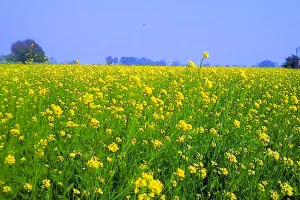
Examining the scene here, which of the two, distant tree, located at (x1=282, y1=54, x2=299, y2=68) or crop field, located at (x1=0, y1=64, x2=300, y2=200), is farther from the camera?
distant tree, located at (x1=282, y1=54, x2=299, y2=68)

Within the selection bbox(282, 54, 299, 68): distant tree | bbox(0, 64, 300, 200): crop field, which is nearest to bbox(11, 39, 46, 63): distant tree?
bbox(0, 64, 300, 200): crop field

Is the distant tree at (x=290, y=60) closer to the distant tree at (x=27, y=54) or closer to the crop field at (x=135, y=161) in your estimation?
the distant tree at (x=27, y=54)

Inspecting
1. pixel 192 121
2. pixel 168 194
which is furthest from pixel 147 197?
pixel 192 121

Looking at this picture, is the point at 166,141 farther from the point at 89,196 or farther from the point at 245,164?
the point at 89,196

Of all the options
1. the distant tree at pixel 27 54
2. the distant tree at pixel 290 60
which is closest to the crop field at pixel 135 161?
the distant tree at pixel 27 54

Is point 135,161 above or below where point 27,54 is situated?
below

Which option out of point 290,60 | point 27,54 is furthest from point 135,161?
point 290,60

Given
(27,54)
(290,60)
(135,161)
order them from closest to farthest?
(135,161) < (27,54) < (290,60)

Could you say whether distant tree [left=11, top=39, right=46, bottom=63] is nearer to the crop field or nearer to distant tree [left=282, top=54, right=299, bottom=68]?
the crop field

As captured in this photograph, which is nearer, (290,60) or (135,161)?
(135,161)

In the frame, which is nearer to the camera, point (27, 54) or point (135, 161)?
point (135, 161)

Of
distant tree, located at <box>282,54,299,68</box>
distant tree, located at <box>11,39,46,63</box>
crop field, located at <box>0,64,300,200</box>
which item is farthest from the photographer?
distant tree, located at <box>282,54,299,68</box>

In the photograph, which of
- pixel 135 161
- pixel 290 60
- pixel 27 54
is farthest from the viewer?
pixel 290 60

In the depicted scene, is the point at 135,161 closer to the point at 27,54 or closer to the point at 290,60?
the point at 27,54
